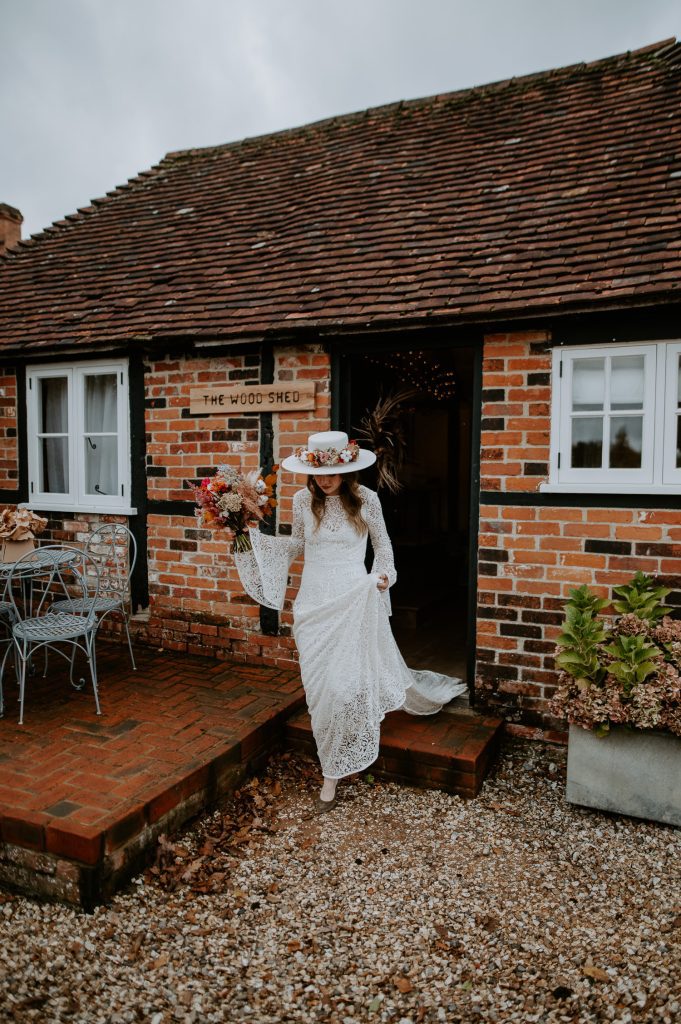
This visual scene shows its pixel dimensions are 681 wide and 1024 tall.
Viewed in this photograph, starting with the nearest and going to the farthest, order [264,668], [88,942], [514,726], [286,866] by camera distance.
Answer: [88,942] → [286,866] → [514,726] → [264,668]

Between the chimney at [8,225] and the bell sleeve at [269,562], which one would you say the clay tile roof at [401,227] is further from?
the chimney at [8,225]

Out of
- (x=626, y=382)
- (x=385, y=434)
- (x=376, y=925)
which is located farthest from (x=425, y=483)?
(x=376, y=925)

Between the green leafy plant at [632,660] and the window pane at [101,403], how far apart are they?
488 cm

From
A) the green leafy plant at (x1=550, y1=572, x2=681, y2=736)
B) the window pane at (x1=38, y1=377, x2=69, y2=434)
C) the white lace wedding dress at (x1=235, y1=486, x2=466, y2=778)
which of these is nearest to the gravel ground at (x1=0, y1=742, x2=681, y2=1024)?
the white lace wedding dress at (x1=235, y1=486, x2=466, y2=778)

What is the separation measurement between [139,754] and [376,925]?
5.61ft

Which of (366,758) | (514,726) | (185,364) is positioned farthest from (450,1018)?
(185,364)

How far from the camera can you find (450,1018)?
8.26ft

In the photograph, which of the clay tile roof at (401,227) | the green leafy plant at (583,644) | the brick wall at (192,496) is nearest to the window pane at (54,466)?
the brick wall at (192,496)

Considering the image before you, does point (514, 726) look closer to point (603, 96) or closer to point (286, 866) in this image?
point (286, 866)

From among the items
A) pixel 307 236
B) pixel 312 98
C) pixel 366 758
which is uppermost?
pixel 312 98

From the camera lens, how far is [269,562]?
4.19 meters

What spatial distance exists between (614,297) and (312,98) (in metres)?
68.7

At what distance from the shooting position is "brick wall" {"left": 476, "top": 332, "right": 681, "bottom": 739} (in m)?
4.50

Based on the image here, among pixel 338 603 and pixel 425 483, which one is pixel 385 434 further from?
pixel 425 483
